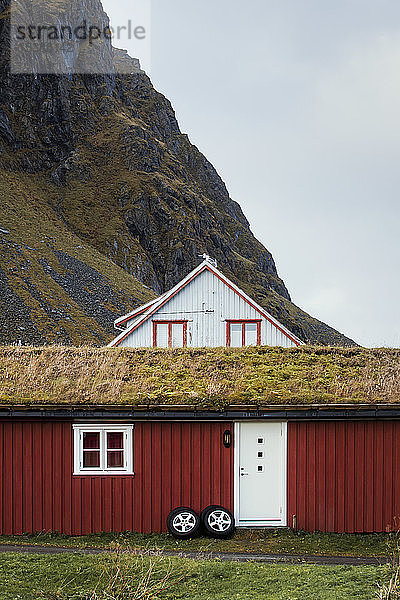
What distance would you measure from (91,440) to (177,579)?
5110 mm

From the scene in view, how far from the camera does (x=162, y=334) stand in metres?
29.1

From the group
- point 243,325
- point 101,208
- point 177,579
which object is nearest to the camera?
point 177,579

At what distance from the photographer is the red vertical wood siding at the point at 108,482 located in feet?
46.8

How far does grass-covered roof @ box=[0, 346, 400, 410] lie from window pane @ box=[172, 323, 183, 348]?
969 centimetres

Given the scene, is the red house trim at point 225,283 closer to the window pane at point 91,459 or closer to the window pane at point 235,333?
the window pane at point 235,333

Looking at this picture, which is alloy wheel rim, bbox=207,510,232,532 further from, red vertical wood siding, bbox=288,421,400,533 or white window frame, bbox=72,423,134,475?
white window frame, bbox=72,423,134,475

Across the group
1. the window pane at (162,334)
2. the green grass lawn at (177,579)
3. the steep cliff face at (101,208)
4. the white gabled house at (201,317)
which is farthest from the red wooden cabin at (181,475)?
the steep cliff face at (101,208)

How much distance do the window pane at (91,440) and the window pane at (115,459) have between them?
366 millimetres

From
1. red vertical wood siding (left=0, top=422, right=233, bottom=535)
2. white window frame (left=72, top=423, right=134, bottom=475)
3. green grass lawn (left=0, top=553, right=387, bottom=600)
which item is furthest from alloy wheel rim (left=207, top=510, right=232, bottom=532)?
green grass lawn (left=0, top=553, right=387, bottom=600)

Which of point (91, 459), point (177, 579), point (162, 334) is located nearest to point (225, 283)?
point (162, 334)

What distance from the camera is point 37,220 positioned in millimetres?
82938

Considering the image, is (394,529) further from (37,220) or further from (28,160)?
(28,160)

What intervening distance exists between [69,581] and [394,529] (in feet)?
26.1

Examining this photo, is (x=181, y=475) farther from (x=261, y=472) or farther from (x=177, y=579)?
(x=177, y=579)
